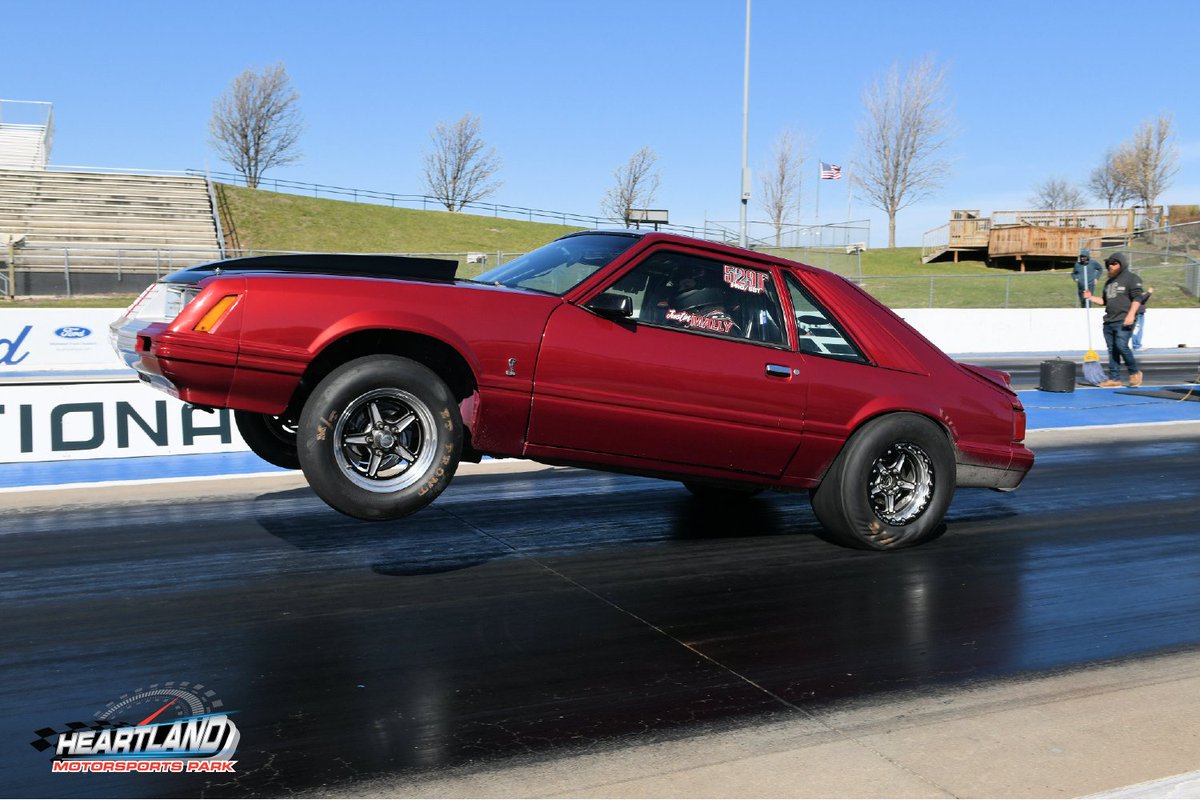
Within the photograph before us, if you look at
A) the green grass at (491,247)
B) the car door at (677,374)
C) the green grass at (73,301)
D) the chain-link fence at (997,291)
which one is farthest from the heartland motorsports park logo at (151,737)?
the chain-link fence at (997,291)

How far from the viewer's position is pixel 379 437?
4.97 m

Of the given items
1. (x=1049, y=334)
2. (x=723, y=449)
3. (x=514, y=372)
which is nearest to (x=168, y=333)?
(x=514, y=372)

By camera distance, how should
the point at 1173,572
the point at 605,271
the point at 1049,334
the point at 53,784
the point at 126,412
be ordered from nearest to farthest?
the point at 53,784, the point at 605,271, the point at 1173,572, the point at 126,412, the point at 1049,334

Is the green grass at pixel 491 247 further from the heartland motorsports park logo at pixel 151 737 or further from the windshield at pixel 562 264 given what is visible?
the heartland motorsports park logo at pixel 151 737

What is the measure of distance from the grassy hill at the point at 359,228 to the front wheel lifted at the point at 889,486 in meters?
44.6

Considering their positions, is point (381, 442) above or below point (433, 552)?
above

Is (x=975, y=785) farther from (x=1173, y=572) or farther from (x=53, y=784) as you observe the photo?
(x=1173, y=572)

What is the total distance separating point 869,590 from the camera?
226 inches

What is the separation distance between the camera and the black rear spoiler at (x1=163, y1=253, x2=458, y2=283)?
16.4 ft

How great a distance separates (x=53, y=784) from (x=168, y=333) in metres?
2.02

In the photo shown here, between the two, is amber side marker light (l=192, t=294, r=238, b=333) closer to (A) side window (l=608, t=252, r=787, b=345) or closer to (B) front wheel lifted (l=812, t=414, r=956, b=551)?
(A) side window (l=608, t=252, r=787, b=345)

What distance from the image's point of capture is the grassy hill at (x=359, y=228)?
5212cm

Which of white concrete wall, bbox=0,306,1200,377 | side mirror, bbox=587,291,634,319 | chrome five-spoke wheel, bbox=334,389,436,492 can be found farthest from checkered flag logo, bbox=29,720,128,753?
white concrete wall, bbox=0,306,1200,377

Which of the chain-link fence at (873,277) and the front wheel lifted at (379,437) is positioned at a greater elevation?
the chain-link fence at (873,277)
